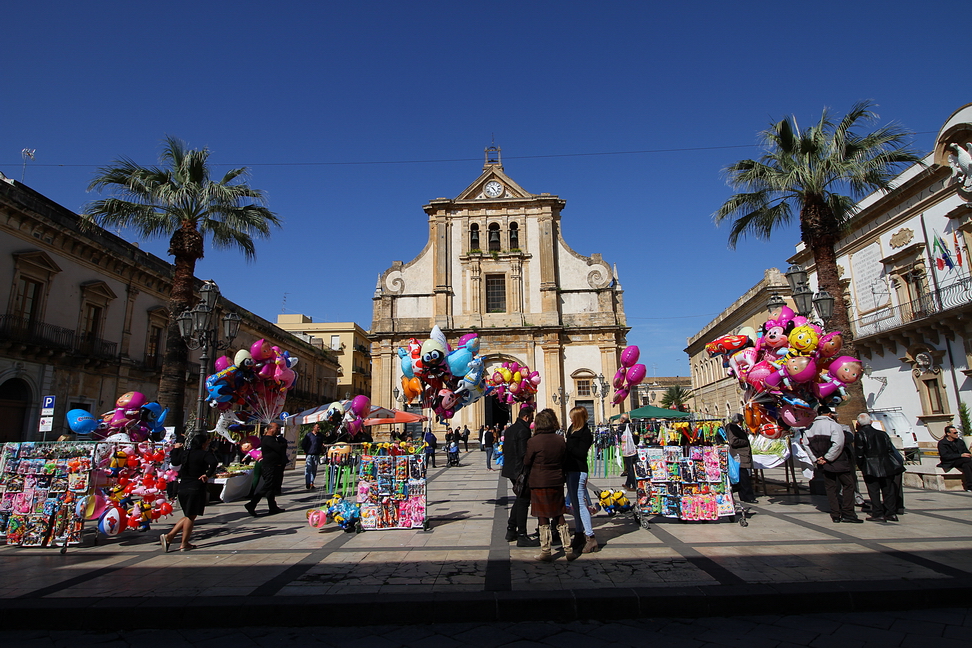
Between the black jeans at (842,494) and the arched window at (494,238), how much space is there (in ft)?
94.9

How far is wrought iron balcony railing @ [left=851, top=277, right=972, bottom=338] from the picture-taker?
17.0m

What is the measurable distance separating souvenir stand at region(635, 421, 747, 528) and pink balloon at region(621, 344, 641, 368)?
3.86m

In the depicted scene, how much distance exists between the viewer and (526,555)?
610 cm

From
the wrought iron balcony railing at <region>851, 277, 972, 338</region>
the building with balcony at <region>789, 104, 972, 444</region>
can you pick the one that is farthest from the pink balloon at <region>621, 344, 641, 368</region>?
the wrought iron balcony railing at <region>851, 277, 972, 338</region>

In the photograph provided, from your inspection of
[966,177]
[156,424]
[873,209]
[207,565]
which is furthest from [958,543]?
[873,209]

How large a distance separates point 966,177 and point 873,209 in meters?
4.53

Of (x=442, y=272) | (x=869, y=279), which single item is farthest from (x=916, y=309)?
(x=442, y=272)

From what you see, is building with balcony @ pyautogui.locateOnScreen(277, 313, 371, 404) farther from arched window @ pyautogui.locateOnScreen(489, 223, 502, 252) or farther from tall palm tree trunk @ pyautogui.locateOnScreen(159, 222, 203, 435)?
tall palm tree trunk @ pyautogui.locateOnScreen(159, 222, 203, 435)

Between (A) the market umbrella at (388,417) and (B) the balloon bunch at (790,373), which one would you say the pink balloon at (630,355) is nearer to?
(B) the balloon bunch at (790,373)

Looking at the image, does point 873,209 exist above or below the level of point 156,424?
above

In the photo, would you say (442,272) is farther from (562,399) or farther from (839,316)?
(839,316)

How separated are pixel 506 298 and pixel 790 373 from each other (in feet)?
85.6

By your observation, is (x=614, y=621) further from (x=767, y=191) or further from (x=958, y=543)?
(x=767, y=191)

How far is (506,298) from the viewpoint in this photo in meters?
A: 34.5
